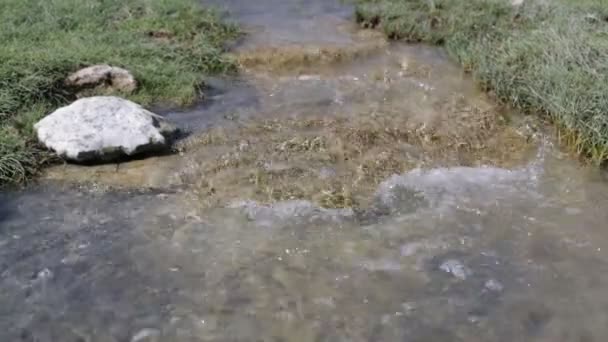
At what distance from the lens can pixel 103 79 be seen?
6934 millimetres

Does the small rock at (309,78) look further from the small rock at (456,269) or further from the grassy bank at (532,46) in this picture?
the small rock at (456,269)

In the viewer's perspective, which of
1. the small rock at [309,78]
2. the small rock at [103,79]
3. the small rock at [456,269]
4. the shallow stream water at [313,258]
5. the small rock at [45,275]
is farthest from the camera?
the small rock at [309,78]

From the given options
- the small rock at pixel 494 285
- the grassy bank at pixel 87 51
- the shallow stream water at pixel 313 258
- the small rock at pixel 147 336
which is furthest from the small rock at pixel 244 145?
the small rock at pixel 494 285

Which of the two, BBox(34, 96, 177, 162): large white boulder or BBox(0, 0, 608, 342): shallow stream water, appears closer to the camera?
BBox(0, 0, 608, 342): shallow stream water

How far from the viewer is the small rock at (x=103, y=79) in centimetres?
684

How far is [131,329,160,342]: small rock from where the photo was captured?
12.9ft

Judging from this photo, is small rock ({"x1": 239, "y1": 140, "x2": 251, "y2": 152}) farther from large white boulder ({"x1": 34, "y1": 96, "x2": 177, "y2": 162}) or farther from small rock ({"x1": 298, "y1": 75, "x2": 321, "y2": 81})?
small rock ({"x1": 298, "y1": 75, "x2": 321, "y2": 81})

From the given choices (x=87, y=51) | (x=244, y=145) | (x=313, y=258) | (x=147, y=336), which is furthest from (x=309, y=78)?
(x=147, y=336)

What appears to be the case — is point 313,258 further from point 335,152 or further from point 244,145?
point 244,145

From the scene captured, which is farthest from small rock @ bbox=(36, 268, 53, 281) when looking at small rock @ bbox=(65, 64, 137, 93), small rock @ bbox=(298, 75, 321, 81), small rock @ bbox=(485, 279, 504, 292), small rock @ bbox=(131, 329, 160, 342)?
small rock @ bbox=(298, 75, 321, 81)

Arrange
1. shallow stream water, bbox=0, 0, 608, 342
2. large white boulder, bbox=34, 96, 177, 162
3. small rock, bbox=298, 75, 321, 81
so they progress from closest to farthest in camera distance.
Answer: shallow stream water, bbox=0, 0, 608, 342 < large white boulder, bbox=34, 96, 177, 162 < small rock, bbox=298, 75, 321, 81

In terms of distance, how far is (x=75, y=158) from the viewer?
566cm

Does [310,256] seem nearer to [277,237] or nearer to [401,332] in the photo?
[277,237]

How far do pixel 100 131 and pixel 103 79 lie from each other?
4.31 ft
